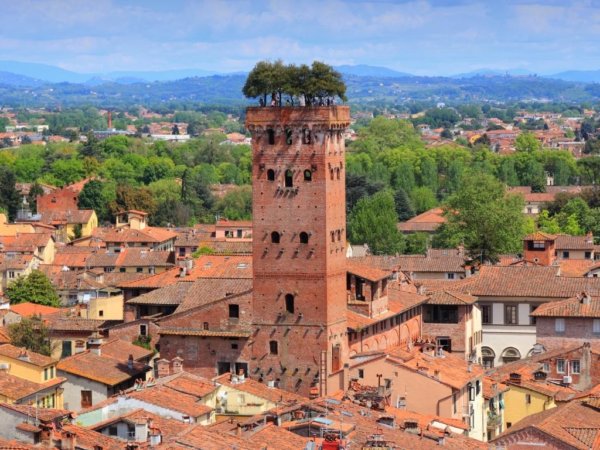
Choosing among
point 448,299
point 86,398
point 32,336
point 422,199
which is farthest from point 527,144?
point 86,398

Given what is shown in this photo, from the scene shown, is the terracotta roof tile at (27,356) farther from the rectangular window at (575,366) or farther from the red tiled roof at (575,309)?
the red tiled roof at (575,309)

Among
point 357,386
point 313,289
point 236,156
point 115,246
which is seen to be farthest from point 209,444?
point 236,156

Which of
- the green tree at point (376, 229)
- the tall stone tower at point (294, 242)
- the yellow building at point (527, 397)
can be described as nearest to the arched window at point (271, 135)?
the tall stone tower at point (294, 242)

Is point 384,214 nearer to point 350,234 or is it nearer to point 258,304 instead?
point 350,234

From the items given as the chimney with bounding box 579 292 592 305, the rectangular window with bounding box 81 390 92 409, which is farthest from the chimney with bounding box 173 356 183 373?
the chimney with bounding box 579 292 592 305

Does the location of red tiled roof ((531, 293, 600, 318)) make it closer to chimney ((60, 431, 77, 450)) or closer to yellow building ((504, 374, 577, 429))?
yellow building ((504, 374, 577, 429))

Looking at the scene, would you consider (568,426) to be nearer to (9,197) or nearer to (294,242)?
(294,242)
